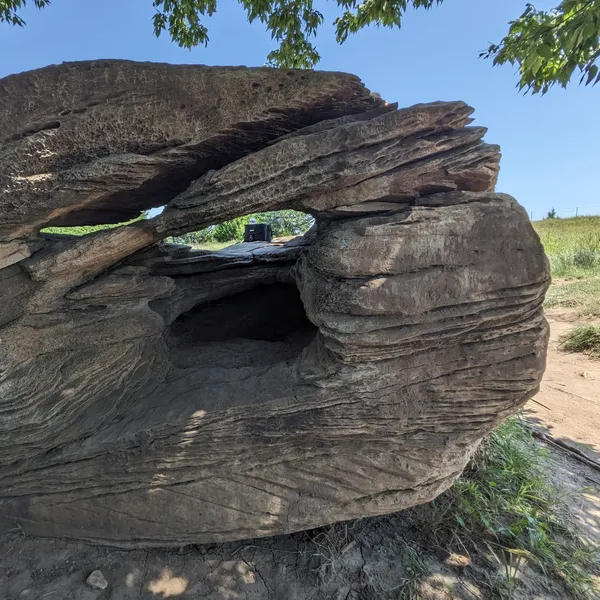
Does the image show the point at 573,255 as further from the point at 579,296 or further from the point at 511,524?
the point at 511,524

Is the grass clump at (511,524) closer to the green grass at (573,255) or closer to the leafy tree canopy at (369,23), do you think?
the leafy tree canopy at (369,23)

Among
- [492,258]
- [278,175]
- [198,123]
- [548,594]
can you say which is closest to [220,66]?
[198,123]

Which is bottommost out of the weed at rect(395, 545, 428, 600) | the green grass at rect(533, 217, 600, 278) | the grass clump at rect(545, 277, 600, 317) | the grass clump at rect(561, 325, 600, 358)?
the weed at rect(395, 545, 428, 600)

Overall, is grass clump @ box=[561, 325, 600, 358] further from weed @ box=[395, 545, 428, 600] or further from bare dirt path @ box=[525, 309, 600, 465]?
weed @ box=[395, 545, 428, 600]

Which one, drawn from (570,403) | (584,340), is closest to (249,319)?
(570,403)

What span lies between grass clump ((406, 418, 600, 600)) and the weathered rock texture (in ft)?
2.25

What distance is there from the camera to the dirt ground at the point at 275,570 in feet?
8.68

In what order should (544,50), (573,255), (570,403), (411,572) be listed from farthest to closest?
(573,255), (570,403), (411,572), (544,50)

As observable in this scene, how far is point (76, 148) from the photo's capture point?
2344 millimetres

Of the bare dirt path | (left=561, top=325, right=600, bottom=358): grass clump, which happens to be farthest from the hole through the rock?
(left=561, top=325, right=600, bottom=358): grass clump

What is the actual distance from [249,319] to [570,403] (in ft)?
16.2

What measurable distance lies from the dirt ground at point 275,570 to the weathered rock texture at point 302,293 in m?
0.17

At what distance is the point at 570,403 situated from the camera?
5750mm

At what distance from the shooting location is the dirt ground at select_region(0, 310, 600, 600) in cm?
264
